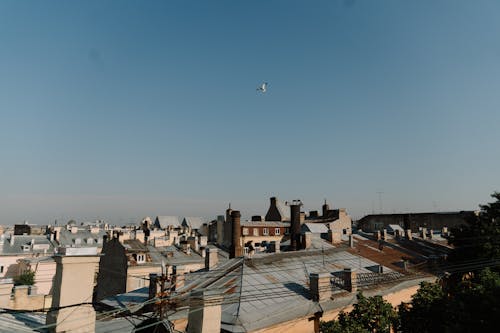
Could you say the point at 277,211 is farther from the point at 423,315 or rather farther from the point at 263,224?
the point at 423,315

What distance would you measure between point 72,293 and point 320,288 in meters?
10.7

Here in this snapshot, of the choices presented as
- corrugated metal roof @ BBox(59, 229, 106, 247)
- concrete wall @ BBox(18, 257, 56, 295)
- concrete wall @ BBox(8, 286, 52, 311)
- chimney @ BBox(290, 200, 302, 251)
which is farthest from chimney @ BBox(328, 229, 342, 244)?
corrugated metal roof @ BBox(59, 229, 106, 247)

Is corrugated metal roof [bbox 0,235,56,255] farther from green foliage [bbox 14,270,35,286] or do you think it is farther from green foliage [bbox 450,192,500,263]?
green foliage [bbox 450,192,500,263]

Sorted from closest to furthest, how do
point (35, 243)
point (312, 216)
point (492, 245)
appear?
point (492, 245)
point (35, 243)
point (312, 216)

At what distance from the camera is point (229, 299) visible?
→ 1454 centimetres

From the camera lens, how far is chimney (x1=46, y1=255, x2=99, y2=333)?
791cm

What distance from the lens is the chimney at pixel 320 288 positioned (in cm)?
1572

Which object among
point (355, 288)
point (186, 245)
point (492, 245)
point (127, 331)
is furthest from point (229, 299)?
point (186, 245)

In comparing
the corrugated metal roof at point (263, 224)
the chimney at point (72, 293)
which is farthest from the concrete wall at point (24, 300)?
the corrugated metal roof at point (263, 224)

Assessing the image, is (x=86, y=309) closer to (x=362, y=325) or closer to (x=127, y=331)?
(x=127, y=331)

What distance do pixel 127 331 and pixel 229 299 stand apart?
4423 millimetres

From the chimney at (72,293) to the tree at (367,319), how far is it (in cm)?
864

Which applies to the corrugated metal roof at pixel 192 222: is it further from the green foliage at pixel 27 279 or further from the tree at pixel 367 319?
the tree at pixel 367 319

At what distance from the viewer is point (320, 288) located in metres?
15.8
